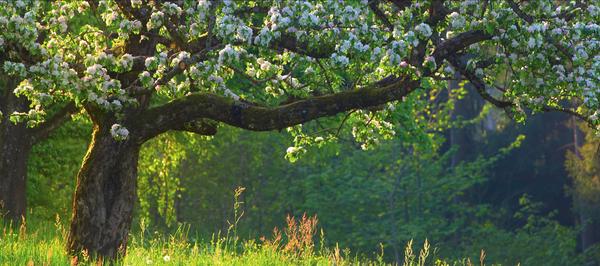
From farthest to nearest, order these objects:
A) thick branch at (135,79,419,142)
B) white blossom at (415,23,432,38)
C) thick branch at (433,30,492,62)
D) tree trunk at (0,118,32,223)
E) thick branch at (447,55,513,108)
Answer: tree trunk at (0,118,32,223), thick branch at (447,55,513,108), thick branch at (135,79,419,142), thick branch at (433,30,492,62), white blossom at (415,23,432,38)

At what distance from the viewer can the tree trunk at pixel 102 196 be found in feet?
41.5

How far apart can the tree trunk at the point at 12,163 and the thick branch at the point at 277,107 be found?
8318mm

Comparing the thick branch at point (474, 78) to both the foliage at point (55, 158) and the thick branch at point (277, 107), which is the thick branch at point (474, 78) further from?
the foliage at point (55, 158)

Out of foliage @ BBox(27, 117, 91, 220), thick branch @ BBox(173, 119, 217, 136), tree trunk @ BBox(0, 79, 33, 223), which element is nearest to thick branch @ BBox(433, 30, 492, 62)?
thick branch @ BBox(173, 119, 217, 136)

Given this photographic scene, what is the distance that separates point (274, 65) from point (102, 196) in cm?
313

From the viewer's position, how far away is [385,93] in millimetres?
11922

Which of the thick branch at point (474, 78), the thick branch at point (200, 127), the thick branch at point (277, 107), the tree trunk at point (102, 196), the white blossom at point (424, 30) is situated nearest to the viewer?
the white blossom at point (424, 30)

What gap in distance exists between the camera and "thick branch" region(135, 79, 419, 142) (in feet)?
39.2

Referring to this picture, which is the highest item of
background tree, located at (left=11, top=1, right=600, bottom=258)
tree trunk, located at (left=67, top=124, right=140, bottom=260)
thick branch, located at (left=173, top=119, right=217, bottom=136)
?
background tree, located at (left=11, top=1, right=600, bottom=258)

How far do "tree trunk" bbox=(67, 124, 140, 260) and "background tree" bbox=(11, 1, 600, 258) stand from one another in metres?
0.01

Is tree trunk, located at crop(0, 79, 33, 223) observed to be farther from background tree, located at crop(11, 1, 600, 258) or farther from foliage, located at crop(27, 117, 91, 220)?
background tree, located at crop(11, 1, 600, 258)

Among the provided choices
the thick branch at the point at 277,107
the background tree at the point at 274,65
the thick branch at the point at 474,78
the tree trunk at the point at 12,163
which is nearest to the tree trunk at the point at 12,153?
the tree trunk at the point at 12,163

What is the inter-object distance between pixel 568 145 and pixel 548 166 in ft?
6.29

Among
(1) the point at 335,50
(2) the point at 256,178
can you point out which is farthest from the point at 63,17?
(2) the point at 256,178
